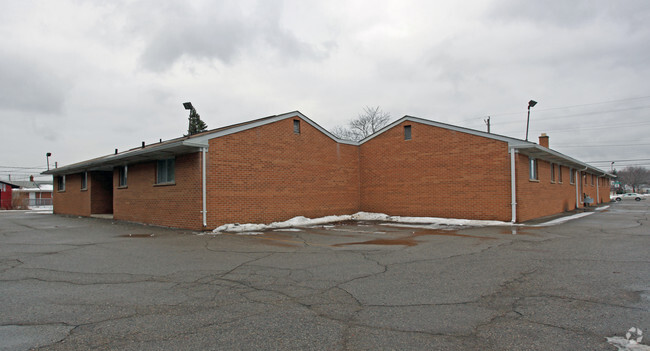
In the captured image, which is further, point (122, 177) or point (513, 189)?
point (122, 177)

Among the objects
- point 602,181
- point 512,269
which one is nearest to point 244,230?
point 512,269

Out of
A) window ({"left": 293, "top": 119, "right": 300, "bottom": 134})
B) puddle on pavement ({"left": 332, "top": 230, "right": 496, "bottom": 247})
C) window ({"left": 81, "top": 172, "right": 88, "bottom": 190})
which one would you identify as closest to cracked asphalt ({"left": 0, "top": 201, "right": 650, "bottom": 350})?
puddle on pavement ({"left": 332, "top": 230, "right": 496, "bottom": 247})

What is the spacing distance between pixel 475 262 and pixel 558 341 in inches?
158

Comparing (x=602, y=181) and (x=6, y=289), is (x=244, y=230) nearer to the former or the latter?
(x=6, y=289)

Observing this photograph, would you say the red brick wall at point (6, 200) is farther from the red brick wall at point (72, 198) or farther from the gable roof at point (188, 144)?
the gable roof at point (188, 144)

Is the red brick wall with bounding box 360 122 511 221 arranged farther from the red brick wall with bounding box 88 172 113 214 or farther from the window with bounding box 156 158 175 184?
the red brick wall with bounding box 88 172 113 214

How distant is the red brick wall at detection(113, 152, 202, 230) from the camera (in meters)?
13.9

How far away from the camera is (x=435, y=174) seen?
17641 mm

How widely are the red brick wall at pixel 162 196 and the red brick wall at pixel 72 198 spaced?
239 inches

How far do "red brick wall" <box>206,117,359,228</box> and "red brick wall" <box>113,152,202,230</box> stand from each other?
2.11 feet

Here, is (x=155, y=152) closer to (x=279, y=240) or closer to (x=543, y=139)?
(x=279, y=240)

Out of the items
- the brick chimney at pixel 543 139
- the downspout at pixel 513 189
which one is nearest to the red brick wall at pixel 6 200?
the downspout at pixel 513 189

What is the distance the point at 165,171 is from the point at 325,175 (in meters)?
7.14

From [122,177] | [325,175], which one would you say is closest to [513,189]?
[325,175]
